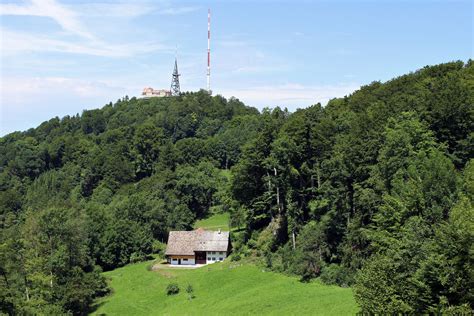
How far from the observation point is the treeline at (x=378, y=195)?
27.0 m

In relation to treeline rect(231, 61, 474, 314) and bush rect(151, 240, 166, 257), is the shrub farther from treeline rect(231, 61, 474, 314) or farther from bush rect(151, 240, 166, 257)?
bush rect(151, 240, 166, 257)

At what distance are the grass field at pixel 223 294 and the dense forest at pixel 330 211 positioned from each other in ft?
7.72

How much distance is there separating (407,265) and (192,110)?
373 feet

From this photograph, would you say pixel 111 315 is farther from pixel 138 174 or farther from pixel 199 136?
pixel 199 136

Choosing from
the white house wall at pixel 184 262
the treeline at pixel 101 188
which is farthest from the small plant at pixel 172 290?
the white house wall at pixel 184 262

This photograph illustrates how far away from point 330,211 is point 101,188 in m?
68.5

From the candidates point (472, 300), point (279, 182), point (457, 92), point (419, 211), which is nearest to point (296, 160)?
point (279, 182)

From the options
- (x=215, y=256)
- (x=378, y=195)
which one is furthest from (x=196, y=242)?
(x=378, y=195)

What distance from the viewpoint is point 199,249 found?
65.7 meters

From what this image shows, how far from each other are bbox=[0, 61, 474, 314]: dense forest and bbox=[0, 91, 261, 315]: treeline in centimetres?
30

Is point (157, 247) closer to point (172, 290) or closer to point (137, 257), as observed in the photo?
point (137, 257)

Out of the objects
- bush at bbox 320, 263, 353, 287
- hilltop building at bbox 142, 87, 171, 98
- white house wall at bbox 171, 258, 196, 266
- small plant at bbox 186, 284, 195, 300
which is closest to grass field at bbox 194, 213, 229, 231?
white house wall at bbox 171, 258, 196, 266

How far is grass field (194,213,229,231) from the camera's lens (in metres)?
82.5

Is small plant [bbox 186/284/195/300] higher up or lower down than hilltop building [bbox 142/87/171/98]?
lower down
